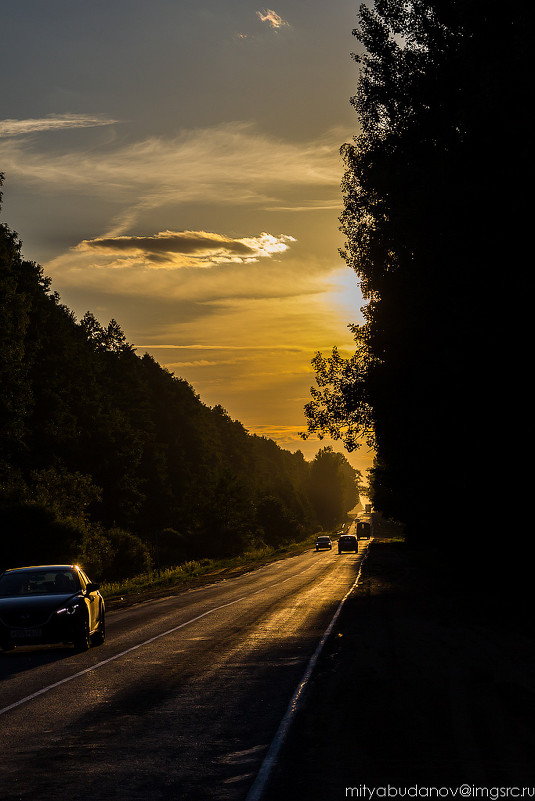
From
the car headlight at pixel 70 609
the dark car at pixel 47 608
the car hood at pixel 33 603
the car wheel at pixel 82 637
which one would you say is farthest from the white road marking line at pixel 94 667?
the car hood at pixel 33 603

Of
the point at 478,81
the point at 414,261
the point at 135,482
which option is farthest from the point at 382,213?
the point at 135,482

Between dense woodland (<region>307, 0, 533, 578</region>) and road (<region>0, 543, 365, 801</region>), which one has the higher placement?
dense woodland (<region>307, 0, 533, 578</region>)

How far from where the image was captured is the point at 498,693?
1117 centimetres

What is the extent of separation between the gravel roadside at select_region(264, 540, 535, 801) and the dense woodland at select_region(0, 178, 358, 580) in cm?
2569

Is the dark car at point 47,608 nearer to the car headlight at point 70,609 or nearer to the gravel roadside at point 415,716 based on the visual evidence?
the car headlight at point 70,609

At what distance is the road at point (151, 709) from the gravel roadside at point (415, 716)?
506 millimetres

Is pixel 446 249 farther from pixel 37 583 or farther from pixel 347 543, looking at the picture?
pixel 347 543

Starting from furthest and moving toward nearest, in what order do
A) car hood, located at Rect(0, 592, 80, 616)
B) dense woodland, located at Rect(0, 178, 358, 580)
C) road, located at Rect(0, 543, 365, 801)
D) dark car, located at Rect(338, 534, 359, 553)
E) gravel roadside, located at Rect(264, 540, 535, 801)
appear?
dark car, located at Rect(338, 534, 359, 553), dense woodland, located at Rect(0, 178, 358, 580), car hood, located at Rect(0, 592, 80, 616), road, located at Rect(0, 543, 365, 801), gravel roadside, located at Rect(264, 540, 535, 801)

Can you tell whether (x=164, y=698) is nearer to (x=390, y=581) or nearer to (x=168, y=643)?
(x=168, y=643)

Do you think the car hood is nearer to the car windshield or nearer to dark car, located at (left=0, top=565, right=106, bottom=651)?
dark car, located at (left=0, top=565, right=106, bottom=651)

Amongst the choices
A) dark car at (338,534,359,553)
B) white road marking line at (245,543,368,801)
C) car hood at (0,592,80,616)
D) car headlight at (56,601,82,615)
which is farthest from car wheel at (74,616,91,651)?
dark car at (338,534,359,553)

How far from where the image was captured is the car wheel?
16.5 meters

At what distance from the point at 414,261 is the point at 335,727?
57.9 feet

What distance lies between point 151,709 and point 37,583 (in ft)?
24.9
